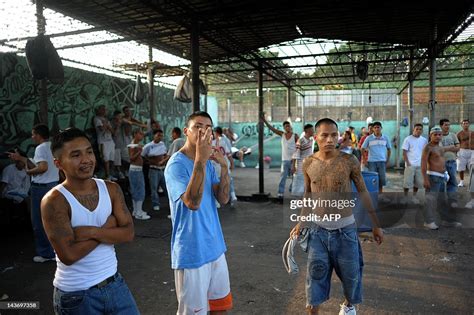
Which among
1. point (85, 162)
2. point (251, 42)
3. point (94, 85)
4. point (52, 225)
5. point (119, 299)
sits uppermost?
point (251, 42)

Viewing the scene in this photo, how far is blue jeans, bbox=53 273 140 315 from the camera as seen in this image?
1984mm

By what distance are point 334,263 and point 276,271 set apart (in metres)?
1.76

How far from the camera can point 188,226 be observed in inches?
94.0

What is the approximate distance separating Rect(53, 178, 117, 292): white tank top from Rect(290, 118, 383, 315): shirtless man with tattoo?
5.60 feet

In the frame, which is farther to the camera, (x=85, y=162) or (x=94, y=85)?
(x=94, y=85)

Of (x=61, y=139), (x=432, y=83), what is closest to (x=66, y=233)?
(x=61, y=139)

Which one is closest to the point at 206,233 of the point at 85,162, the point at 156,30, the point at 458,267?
the point at 85,162

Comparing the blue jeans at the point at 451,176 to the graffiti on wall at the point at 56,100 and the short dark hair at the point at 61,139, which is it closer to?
the short dark hair at the point at 61,139

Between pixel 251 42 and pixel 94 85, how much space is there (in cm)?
473

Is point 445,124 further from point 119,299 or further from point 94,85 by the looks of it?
point 94,85

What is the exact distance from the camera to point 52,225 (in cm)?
193

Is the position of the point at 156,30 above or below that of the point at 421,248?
above

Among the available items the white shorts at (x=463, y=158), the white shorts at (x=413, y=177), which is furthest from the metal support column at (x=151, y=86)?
the white shorts at (x=463, y=158)

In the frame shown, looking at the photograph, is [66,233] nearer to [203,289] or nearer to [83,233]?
[83,233]
